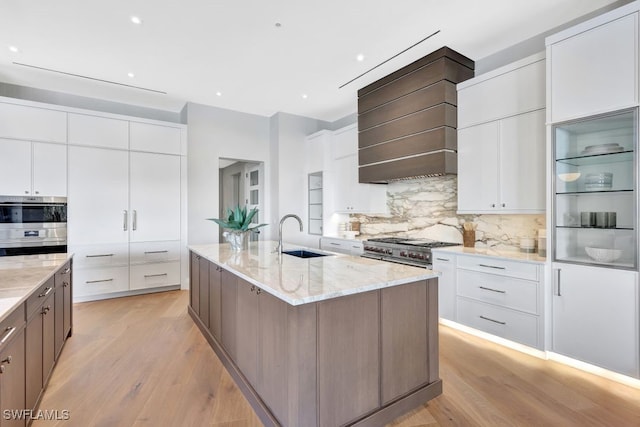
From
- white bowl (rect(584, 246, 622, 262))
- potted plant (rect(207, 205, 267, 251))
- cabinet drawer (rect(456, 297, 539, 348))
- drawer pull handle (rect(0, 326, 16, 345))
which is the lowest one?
cabinet drawer (rect(456, 297, 539, 348))

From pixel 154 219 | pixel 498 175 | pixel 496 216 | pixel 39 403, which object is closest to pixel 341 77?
pixel 498 175

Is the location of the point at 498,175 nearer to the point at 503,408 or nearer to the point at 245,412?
the point at 503,408

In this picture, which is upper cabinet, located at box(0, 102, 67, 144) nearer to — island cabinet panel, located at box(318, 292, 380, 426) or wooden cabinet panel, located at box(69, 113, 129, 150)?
wooden cabinet panel, located at box(69, 113, 129, 150)

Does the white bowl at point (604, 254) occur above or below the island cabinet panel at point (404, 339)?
above

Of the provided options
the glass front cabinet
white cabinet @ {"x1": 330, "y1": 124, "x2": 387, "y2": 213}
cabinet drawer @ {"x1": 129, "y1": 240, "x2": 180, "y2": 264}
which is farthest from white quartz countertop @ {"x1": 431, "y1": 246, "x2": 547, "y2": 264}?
cabinet drawer @ {"x1": 129, "y1": 240, "x2": 180, "y2": 264}

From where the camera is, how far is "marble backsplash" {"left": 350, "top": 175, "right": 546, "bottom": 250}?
127 inches

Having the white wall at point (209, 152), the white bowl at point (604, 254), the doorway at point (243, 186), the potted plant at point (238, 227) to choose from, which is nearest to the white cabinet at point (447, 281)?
the white bowl at point (604, 254)

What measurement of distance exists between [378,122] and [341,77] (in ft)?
2.49

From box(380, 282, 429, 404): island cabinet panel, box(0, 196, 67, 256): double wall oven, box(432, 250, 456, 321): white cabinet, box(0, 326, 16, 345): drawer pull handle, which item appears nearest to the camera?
box(0, 326, 16, 345): drawer pull handle

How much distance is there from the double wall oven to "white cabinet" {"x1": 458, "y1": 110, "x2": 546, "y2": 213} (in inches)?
196

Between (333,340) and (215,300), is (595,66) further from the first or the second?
(215,300)

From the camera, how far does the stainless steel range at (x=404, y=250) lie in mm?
3422

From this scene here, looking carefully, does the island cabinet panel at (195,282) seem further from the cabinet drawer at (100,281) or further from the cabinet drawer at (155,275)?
the cabinet drawer at (100,281)

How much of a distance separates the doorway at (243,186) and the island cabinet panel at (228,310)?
98.0 inches
